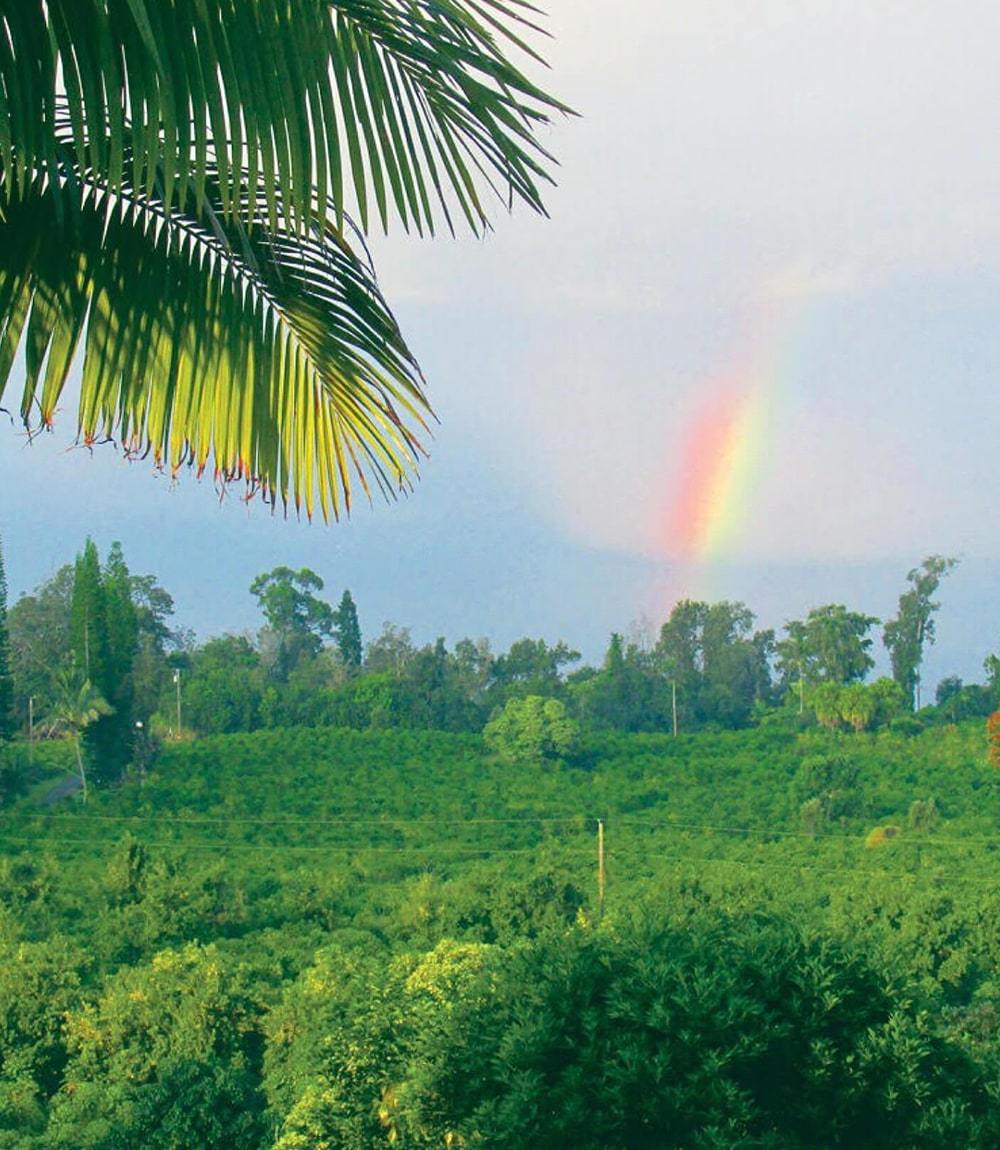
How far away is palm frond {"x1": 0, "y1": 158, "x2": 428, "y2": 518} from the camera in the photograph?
1894mm

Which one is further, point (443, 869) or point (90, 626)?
point (90, 626)

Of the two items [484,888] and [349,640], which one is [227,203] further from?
[349,640]

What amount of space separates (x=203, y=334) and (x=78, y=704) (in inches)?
1489

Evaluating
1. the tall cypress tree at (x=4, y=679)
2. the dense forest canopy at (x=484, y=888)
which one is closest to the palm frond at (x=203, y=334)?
the dense forest canopy at (x=484, y=888)

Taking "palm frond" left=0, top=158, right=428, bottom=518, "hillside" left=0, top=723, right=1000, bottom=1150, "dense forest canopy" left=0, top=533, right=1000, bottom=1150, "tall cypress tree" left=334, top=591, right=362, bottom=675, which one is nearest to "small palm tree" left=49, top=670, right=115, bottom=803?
"dense forest canopy" left=0, top=533, right=1000, bottom=1150

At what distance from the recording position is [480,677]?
53250mm

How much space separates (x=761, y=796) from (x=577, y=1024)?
38115 mm

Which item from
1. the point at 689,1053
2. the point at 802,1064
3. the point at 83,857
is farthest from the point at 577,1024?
the point at 83,857

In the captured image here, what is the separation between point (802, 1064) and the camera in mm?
5180

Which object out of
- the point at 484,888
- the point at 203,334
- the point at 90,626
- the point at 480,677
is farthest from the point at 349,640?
the point at 203,334

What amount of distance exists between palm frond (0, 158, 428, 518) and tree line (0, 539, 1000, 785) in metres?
40.8

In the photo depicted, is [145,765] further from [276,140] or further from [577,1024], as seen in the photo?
[276,140]

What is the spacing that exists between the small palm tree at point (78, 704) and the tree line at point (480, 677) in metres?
2.19

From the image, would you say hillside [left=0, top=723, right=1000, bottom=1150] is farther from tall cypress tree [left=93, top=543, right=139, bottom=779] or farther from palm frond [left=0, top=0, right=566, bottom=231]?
palm frond [left=0, top=0, right=566, bottom=231]
